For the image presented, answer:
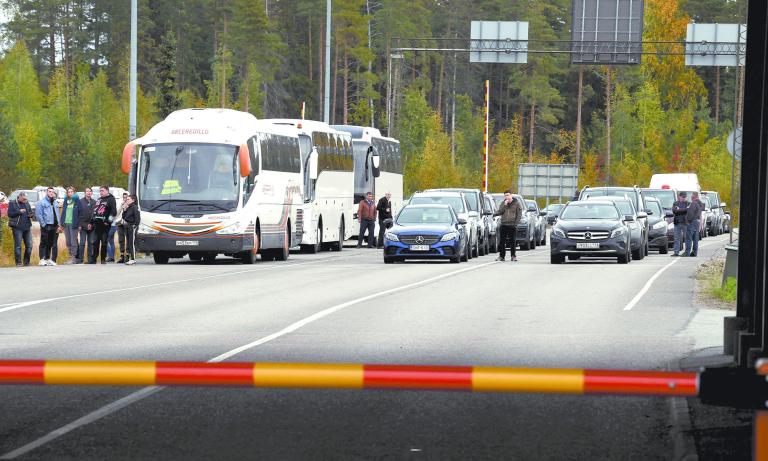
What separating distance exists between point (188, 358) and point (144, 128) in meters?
83.1

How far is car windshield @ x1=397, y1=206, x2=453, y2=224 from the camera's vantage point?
3878 cm

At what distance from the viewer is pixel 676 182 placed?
220ft

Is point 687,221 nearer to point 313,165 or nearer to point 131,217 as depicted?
point 313,165

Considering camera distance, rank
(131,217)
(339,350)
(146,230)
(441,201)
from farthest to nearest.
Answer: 1. (441,201)
2. (146,230)
3. (131,217)
4. (339,350)

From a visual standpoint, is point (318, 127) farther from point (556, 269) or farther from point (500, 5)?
point (500, 5)

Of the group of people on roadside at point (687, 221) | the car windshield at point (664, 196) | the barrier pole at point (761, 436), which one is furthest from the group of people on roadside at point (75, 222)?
the barrier pole at point (761, 436)

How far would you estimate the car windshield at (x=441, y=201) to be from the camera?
40753 millimetres

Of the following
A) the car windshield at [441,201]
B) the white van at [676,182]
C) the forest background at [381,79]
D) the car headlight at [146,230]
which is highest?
the forest background at [381,79]

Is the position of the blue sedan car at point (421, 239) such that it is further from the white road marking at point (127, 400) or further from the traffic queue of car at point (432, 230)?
the white road marking at point (127, 400)

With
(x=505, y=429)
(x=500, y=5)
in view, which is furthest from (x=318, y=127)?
(x=500, y=5)

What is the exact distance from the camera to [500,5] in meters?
125

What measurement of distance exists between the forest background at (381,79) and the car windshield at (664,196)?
42.2m

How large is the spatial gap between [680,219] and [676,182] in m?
23.6

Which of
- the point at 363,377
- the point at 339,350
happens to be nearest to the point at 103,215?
the point at 339,350
